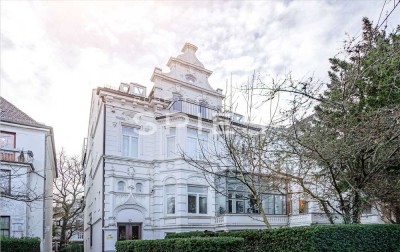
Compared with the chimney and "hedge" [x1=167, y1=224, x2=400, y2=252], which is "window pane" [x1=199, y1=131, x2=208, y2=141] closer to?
the chimney

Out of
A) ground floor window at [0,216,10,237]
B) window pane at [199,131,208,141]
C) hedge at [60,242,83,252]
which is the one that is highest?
window pane at [199,131,208,141]

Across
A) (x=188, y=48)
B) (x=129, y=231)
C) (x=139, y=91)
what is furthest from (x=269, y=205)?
(x=188, y=48)

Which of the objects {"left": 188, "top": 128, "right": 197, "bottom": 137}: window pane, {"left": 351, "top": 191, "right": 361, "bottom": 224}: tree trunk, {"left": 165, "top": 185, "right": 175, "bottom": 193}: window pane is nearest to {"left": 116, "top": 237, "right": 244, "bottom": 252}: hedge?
{"left": 351, "top": 191, "right": 361, "bottom": 224}: tree trunk

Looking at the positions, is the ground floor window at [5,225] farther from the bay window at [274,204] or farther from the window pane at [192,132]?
the bay window at [274,204]

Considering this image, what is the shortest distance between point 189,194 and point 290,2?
43.7 feet

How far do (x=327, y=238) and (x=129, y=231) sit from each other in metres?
12.6

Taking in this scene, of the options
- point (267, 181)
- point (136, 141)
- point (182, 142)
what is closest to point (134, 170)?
point (136, 141)

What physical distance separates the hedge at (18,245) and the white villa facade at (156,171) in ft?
11.8

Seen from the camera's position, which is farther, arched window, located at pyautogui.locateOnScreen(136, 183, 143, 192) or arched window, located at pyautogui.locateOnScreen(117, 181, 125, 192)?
arched window, located at pyautogui.locateOnScreen(136, 183, 143, 192)

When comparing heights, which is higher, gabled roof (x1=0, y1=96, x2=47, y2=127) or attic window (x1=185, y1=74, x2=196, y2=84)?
attic window (x1=185, y1=74, x2=196, y2=84)

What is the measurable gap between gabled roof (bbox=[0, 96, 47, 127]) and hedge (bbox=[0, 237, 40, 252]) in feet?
23.0

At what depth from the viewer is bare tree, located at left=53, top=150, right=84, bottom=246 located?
3544cm

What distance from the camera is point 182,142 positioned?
20.0m

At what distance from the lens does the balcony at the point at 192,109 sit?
20.9 m
